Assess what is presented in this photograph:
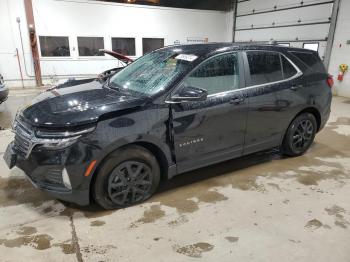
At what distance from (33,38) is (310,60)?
8.69m

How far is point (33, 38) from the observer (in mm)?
9039

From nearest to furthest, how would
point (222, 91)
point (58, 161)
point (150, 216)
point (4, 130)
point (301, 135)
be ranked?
point (58, 161) < point (150, 216) < point (222, 91) < point (301, 135) < point (4, 130)

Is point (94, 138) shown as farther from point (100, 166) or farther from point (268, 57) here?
point (268, 57)

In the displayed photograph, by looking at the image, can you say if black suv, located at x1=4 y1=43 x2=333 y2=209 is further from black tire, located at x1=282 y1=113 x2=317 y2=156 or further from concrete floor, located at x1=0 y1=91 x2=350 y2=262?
concrete floor, located at x1=0 y1=91 x2=350 y2=262

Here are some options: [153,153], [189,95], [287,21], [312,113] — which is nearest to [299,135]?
[312,113]

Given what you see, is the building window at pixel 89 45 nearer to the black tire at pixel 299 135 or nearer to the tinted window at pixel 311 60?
the tinted window at pixel 311 60

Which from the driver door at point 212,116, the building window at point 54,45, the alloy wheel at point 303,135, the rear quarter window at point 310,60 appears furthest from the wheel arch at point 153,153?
the building window at point 54,45

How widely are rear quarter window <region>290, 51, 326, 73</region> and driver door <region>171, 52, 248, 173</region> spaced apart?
0.99 meters

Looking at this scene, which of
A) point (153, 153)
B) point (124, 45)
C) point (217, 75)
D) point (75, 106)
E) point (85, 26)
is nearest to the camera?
point (75, 106)

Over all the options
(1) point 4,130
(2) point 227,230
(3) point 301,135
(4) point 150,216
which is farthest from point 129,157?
(1) point 4,130

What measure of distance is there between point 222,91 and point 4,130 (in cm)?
390

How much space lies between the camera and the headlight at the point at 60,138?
2.10m

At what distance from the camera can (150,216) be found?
242cm

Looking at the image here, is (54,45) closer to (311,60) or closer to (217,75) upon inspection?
(217,75)
